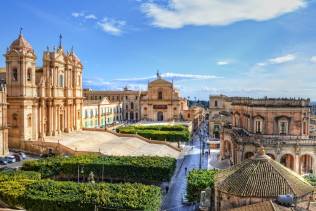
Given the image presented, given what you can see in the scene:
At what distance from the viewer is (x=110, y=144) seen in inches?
2388

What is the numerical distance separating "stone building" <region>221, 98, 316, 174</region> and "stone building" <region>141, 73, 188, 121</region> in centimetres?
5183

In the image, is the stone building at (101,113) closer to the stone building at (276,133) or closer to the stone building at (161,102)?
the stone building at (161,102)

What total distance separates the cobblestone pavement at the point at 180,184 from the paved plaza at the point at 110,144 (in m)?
2.86

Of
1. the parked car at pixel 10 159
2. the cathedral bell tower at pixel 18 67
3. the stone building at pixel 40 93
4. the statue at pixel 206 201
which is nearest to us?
the statue at pixel 206 201

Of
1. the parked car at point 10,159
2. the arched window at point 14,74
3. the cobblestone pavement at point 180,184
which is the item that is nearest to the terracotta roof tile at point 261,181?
the cobblestone pavement at point 180,184

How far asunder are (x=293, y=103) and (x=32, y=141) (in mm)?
38096

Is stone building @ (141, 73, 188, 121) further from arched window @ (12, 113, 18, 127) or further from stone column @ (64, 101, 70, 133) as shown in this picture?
arched window @ (12, 113, 18, 127)

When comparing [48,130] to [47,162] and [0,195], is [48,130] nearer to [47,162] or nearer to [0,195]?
[47,162]

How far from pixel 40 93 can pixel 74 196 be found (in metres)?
35.9

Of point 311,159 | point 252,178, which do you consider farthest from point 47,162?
point 311,159

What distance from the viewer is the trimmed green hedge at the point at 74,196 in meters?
26.9

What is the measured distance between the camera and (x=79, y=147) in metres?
56.7

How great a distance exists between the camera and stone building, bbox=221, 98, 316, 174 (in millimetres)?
47188

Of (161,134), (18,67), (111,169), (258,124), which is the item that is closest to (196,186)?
(111,169)
